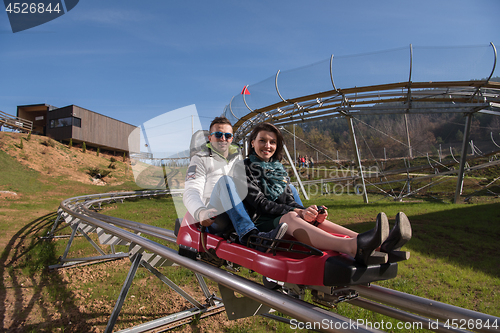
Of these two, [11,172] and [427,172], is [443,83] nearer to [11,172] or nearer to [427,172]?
[427,172]

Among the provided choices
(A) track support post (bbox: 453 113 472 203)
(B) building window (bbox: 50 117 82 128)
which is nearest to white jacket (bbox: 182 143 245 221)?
(A) track support post (bbox: 453 113 472 203)

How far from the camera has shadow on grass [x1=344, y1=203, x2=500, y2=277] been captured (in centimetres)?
514

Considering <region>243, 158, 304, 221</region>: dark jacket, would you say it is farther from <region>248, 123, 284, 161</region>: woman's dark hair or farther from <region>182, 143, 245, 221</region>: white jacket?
<region>248, 123, 284, 161</region>: woman's dark hair

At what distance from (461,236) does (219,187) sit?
22.6ft

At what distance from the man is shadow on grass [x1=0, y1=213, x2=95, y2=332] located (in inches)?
90.0

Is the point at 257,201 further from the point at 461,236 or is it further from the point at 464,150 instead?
the point at 464,150

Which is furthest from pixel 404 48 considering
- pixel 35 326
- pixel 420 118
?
pixel 35 326

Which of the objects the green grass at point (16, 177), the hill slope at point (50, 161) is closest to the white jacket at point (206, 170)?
the green grass at point (16, 177)

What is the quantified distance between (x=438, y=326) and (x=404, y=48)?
953cm

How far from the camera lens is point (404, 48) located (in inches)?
351

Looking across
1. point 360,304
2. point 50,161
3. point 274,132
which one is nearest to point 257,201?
point 274,132

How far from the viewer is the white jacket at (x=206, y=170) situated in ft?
8.27

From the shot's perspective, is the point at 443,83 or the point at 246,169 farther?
the point at 443,83

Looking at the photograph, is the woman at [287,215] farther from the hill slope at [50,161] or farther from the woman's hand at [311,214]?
Answer: the hill slope at [50,161]
